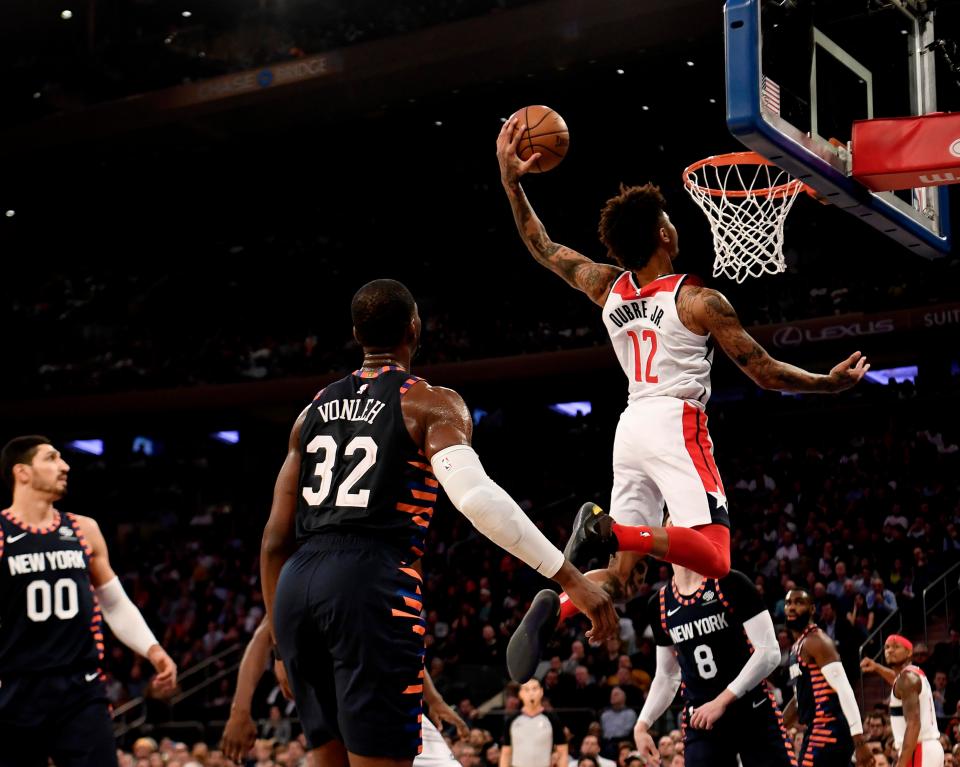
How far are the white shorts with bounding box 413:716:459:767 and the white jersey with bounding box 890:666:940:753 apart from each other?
4460 millimetres

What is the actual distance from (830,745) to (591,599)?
5.65 meters

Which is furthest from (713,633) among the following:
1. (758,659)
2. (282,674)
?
(282,674)

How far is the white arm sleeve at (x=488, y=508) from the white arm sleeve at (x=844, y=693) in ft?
17.3

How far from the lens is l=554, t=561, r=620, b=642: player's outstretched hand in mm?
3877

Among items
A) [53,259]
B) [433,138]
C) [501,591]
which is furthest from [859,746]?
[53,259]

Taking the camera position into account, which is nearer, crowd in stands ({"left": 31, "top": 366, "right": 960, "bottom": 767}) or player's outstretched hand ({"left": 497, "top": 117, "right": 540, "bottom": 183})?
player's outstretched hand ({"left": 497, "top": 117, "right": 540, "bottom": 183})

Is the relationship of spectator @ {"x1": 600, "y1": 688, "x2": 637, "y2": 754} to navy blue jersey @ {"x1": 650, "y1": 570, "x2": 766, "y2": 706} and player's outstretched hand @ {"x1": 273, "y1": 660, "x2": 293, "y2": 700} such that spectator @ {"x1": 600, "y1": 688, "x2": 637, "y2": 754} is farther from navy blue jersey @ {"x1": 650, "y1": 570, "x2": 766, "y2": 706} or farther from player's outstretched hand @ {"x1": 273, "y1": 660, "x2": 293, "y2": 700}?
player's outstretched hand @ {"x1": 273, "y1": 660, "x2": 293, "y2": 700}

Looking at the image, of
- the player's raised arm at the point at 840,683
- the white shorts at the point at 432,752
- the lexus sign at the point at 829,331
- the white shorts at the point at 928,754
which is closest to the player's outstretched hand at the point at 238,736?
the white shorts at the point at 432,752

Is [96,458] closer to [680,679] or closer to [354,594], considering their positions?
[680,679]

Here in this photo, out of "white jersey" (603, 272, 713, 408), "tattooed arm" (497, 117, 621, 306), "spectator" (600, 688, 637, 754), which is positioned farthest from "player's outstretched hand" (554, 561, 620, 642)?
"spectator" (600, 688, 637, 754)

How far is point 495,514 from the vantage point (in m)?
3.87

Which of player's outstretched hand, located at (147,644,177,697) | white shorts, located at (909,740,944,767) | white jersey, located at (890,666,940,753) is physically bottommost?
white shorts, located at (909,740,944,767)

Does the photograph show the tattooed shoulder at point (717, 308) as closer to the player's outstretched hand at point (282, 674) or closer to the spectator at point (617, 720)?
the player's outstretched hand at point (282, 674)

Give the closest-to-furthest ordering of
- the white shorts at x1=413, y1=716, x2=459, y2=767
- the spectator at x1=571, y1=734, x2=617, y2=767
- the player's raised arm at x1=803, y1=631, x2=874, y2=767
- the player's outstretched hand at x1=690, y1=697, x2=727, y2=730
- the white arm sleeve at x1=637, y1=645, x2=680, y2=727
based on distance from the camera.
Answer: the white shorts at x1=413, y1=716, x2=459, y2=767, the player's outstretched hand at x1=690, y1=697, x2=727, y2=730, the white arm sleeve at x1=637, y1=645, x2=680, y2=727, the player's raised arm at x1=803, y1=631, x2=874, y2=767, the spectator at x1=571, y1=734, x2=617, y2=767
